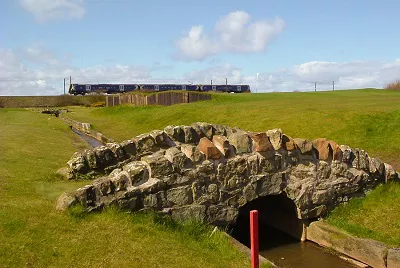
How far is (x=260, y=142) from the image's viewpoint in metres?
9.48

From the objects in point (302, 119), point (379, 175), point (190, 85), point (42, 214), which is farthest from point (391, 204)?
point (190, 85)

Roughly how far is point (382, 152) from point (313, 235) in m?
7.28

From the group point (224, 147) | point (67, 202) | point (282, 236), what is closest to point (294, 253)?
point (282, 236)

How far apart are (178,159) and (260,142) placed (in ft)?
6.33

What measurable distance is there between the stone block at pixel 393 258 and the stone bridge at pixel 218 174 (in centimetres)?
240

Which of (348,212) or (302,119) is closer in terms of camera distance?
(348,212)

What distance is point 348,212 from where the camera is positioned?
10.5m

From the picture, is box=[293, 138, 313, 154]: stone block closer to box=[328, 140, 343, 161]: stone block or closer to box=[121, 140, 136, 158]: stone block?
box=[328, 140, 343, 161]: stone block

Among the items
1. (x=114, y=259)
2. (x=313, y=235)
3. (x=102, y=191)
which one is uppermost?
(x=102, y=191)

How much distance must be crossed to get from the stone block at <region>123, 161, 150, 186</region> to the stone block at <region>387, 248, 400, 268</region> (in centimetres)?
465

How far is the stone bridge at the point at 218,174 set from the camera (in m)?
8.34

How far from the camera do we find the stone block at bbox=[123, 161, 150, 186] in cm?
831

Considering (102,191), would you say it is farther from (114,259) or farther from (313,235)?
(313,235)

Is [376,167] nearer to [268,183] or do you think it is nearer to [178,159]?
[268,183]
